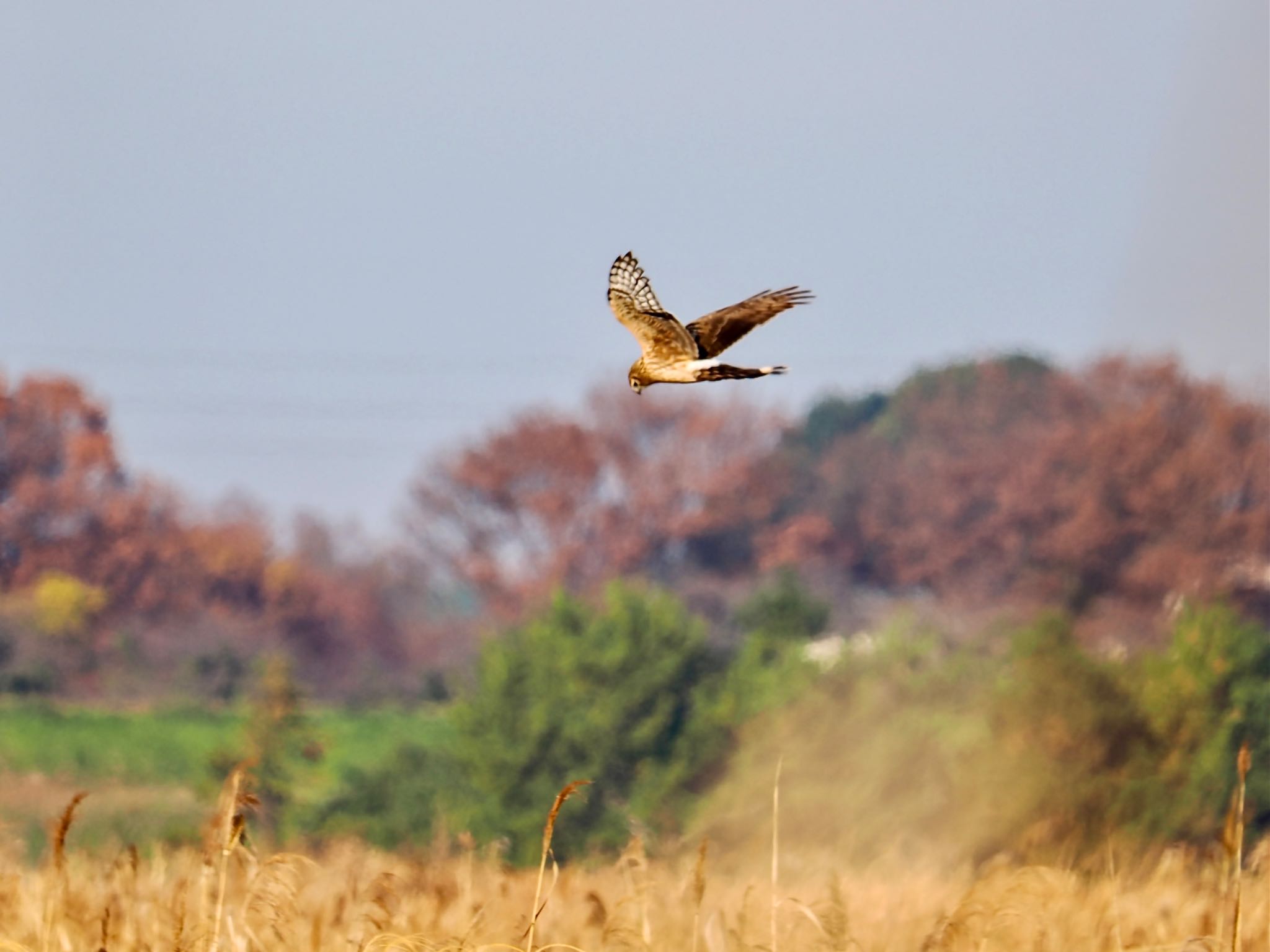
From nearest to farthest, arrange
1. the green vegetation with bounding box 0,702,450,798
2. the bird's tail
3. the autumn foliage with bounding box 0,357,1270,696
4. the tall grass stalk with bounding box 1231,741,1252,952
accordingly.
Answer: the bird's tail
the tall grass stalk with bounding box 1231,741,1252,952
the green vegetation with bounding box 0,702,450,798
the autumn foliage with bounding box 0,357,1270,696

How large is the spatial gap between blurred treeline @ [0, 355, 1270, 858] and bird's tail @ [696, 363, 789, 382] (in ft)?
57.4

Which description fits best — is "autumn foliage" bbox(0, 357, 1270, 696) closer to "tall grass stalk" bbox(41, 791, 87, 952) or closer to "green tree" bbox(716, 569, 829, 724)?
"green tree" bbox(716, 569, 829, 724)

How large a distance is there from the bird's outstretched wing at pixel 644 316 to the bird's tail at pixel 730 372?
0.21ft

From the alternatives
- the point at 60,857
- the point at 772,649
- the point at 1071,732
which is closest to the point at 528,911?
the point at 60,857

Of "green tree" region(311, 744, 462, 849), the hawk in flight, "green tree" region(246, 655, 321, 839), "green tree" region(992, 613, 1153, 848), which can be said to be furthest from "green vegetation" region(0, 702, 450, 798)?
the hawk in flight

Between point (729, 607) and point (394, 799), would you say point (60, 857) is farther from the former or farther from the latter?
point (729, 607)

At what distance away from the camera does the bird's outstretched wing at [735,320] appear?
3600 millimetres

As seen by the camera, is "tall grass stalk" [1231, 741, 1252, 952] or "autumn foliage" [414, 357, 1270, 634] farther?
"autumn foliage" [414, 357, 1270, 634]

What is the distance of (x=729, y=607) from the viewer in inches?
1708

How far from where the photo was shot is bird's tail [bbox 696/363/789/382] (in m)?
3.29

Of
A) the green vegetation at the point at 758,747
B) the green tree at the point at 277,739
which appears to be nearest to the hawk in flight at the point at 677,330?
the green vegetation at the point at 758,747

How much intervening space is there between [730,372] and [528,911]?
4.89 meters

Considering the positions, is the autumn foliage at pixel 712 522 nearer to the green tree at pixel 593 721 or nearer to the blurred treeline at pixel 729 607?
the blurred treeline at pixel 729 607

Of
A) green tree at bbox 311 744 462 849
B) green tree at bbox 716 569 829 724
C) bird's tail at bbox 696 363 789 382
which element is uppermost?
bird's tail at bbox 696 363 789 382
